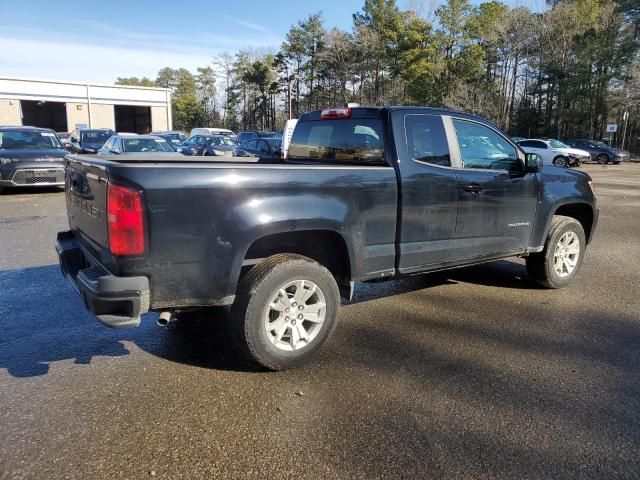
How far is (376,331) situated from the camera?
4.42 metres

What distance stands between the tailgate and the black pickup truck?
0.01m

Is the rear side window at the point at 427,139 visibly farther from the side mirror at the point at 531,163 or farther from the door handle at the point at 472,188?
the side mirror at the point at 531,163

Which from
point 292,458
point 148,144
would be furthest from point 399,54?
point 292,458

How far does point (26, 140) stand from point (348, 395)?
13.7 m

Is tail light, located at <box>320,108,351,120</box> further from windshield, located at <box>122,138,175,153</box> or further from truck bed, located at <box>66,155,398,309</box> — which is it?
windshield, located at <box>122,138,175,153</box>

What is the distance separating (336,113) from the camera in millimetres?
4719

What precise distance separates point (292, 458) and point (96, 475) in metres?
0.98

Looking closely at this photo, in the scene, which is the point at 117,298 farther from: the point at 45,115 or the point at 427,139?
the point at 45,115

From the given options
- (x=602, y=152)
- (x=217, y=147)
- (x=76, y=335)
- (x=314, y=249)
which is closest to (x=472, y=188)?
(x=314, y=249)

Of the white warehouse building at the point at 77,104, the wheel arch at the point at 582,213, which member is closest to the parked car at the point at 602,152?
the wheel arch at the point at 582,213

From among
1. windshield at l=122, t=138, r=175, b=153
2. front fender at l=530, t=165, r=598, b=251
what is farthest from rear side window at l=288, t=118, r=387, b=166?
windshield at l=122, t=138, r=175, b=153

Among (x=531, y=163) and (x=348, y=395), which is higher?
(x=531, y=163)

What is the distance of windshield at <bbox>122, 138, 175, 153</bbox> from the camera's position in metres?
14.6

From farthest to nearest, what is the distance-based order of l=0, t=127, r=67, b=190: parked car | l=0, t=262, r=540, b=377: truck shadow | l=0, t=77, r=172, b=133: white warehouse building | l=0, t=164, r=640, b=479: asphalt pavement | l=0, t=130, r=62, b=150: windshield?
l=0, t=77, r=172, b=133: white warehouse building, l=0, t=130, r=62, b=150: windshield, l=0, t=127, r=67, b=190: parked car, l=0, t=262, r=540, b=377: truck shadow, l=0, t=164, r=640, b=479: asphalt pavement
